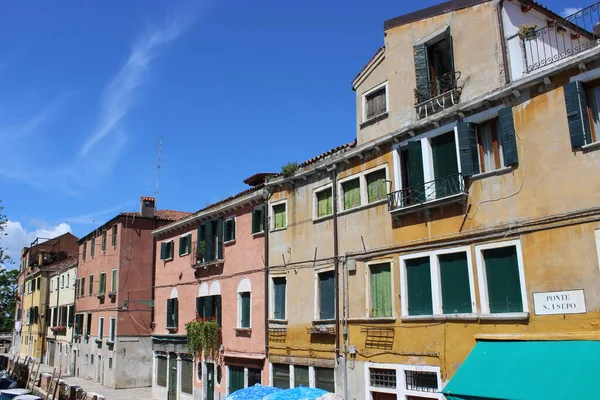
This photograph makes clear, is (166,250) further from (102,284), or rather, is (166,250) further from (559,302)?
(559,302)

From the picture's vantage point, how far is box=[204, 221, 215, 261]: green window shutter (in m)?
24.6

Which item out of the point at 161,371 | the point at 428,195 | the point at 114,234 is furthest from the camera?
the point at 114,234

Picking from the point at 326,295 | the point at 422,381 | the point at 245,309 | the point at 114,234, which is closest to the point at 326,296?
the point at 326,295

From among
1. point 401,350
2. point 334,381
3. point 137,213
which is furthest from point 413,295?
point 137,213

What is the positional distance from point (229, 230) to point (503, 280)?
1360cm

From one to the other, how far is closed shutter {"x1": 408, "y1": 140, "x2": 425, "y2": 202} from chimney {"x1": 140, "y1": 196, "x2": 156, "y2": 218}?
2452 centimetres

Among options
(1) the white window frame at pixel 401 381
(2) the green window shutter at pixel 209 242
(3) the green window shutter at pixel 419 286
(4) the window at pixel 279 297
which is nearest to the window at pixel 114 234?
(2) the green window shutter at pixel 209 242

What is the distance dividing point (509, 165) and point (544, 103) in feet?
5.07

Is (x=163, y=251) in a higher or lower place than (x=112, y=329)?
Result: higher

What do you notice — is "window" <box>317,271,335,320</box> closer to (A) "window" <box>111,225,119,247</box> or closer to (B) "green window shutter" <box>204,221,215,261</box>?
(B) "green window shutter" <box>204,221,215,261</box>

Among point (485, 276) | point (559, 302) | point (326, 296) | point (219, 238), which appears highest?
point (219, 238)

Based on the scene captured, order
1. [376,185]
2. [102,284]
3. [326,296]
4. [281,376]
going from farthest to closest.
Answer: [102,284]
[281,376]
[326,296]
[376,185]

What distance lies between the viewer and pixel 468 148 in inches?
515

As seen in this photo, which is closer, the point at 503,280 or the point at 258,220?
the point at 503,280
